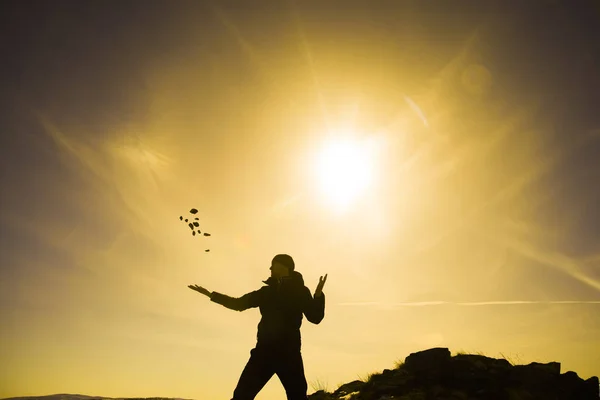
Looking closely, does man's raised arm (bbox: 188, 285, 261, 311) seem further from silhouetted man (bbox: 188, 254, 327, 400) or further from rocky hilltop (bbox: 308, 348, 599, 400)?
rocky hilltop (bbox: 308, 348, 599, 400)

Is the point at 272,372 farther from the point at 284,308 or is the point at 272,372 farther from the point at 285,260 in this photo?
the point at 285,260

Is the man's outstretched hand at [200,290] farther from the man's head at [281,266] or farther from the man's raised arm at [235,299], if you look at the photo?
the man's head at [281,266]

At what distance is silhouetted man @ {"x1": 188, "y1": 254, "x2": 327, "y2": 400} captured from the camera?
5898 mm

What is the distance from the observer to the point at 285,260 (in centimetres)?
656

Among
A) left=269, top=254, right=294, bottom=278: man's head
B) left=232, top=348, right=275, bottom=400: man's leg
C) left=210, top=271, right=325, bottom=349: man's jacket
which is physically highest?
left=269, top=254, right=294, bottom=278: man's head

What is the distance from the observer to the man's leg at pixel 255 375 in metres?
5.84

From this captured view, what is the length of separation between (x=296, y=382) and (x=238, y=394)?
0.88 m

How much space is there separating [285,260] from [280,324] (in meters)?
1.03

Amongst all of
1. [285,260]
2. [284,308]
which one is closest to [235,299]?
[284,308]

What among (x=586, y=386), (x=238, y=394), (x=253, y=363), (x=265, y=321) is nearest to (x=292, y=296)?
(x=265, y=321)

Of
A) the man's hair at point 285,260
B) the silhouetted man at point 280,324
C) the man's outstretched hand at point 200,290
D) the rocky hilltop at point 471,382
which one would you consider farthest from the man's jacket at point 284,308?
the rocky hilltop at point 471,382

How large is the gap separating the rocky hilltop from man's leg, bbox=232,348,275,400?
17.8ft

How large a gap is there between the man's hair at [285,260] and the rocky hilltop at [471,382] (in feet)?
18.7

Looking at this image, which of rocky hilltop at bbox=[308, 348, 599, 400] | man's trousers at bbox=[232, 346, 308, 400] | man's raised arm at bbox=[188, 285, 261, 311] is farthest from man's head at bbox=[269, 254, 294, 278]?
rocky hilltop at bbox=[308, 348, 599, 400]
